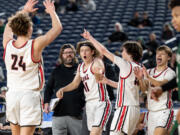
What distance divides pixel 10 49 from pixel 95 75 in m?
1.48

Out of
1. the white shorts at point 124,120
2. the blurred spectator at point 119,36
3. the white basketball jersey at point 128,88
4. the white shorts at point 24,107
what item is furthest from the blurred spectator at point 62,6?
the white shorts at point 24,107

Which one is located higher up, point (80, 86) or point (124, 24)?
point (124, 24)

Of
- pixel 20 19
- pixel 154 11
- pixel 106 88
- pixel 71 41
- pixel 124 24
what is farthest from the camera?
pixel 154 11

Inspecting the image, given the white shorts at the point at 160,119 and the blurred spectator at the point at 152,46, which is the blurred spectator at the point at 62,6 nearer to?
the blurred spectator at the point at 152,46

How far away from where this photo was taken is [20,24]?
15.4 feet

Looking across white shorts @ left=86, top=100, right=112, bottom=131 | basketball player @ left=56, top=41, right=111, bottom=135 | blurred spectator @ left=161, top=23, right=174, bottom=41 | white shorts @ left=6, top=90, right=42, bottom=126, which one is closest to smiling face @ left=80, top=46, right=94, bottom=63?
basketball player @ left=56, top=41, right=111, bottom=135

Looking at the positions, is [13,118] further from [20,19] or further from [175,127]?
[175,127]

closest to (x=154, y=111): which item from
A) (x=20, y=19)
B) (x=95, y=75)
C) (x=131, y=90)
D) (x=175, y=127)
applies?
(x=131, y=90)

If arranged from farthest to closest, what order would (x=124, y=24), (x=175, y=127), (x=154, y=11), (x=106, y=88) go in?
1. (x=154, y=11)
2. (x=124, y=24)
3. (x=106, y=88)
4. (x=175, y=127)

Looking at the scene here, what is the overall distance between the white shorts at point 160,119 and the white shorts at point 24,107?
6.07 ft

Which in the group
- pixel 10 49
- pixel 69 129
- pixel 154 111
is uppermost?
pixel 10 49

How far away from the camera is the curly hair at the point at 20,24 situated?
4703 mm

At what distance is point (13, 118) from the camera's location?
15.6 feet

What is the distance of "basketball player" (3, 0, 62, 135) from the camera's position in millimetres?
4676
